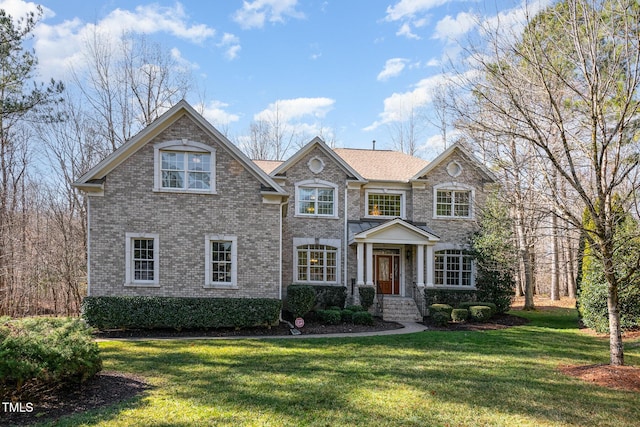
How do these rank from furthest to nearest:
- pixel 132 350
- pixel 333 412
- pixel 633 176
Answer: pixel 132 350
pixel 633 176
pixel 333 412

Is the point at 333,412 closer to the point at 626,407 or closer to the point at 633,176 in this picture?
the point at 626,407

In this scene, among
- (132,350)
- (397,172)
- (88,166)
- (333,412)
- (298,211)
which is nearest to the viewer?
(333,412)

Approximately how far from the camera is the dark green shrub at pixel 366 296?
16.9 meters

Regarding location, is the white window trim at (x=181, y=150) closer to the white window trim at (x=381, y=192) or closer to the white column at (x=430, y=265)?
the white window trim at (x=381, y=192)

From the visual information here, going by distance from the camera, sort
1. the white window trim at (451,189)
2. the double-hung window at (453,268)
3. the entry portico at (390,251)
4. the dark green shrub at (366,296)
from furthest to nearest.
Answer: the white window trim at (451,189), the double-hung window at (453,268), the entry portico at (390,251), the dark green shrub at (366,296)

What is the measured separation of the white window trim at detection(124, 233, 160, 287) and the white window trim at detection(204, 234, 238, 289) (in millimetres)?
1634

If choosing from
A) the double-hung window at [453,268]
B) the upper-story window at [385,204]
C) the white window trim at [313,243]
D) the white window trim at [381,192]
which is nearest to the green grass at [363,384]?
the white window trim at [313,243]

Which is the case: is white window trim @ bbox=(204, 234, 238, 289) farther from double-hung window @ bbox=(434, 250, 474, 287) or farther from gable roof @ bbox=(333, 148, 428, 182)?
double-hung window @ bbox=(434, 250, 474, 287)

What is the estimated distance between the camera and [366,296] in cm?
1689

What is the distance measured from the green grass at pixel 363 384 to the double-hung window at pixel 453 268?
729 cm

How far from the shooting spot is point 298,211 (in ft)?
60.9

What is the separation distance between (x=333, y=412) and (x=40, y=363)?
14.2 ft

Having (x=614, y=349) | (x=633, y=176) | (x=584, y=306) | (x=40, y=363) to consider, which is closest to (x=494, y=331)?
(x=584, y=306)

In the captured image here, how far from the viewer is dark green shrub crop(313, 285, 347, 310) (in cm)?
1748
